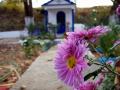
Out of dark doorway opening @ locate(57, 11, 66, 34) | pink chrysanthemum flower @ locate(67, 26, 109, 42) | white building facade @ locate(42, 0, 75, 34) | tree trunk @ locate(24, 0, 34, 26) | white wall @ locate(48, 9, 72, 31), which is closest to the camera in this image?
pink chrysanthemum flower @ locate(67, 26, 109, 42)

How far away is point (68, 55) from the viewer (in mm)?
1427

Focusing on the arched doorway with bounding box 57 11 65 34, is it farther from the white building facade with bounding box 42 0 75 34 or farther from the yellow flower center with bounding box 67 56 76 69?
the yellow flower center with bounding box 67 56 76 69

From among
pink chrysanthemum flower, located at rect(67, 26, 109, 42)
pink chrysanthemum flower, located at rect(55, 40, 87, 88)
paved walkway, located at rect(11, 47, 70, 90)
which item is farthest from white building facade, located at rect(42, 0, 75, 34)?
pink chrysanthemum flower, located at rect(55, 40, 87, 88)

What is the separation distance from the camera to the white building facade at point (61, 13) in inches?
1037

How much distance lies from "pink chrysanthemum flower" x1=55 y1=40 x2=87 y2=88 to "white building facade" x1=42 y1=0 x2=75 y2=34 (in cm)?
2472

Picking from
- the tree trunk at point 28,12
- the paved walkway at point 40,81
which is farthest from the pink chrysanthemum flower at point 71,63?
the tree trunk at point 28,12

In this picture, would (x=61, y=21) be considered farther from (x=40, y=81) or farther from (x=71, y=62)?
(x=71, y=62)

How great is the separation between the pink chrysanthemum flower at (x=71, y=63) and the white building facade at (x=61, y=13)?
24.7m

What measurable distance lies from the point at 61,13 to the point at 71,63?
2572 cm

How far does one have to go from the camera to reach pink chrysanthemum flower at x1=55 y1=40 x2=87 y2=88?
1.38 meters

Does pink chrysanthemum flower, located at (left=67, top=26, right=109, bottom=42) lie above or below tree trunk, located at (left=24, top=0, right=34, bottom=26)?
A: above

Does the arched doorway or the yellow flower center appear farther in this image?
the arched doorway

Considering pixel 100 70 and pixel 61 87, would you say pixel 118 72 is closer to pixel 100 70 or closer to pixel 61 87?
pixel 100 70

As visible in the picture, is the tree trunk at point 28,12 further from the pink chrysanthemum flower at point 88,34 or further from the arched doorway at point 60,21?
the pink chrysanthemum flower at point 88,34
